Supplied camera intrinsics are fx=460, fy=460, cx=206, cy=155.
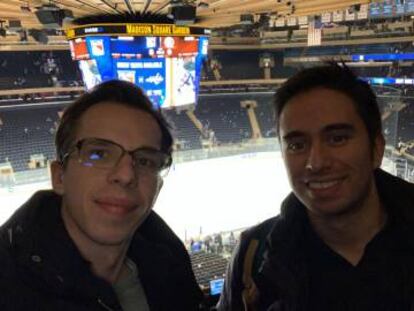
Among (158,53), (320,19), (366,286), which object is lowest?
(366,286)

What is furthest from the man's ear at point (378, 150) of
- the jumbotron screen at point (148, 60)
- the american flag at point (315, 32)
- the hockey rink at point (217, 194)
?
the hockey rink at point (217, 194)

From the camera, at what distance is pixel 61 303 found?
0.93 meters

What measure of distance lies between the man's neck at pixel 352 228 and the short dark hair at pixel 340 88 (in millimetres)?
199

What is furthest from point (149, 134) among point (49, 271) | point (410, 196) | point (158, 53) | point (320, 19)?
point (320, 19)

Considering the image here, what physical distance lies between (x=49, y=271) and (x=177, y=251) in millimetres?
495

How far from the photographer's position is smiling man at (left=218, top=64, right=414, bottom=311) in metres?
1.22

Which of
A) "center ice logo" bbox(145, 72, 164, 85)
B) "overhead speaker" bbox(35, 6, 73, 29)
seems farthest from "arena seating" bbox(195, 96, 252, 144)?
"overhead speaker" bbox(35, 6, 73, 29)

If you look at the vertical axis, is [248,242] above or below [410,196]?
below

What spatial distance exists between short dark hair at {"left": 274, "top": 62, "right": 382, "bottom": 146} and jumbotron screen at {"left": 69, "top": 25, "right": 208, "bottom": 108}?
9.24 feet

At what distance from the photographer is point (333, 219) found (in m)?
1.26

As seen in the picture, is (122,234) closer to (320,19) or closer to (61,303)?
(61,303)

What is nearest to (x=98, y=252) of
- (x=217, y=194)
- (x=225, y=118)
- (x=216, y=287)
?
(x=216, y=287)

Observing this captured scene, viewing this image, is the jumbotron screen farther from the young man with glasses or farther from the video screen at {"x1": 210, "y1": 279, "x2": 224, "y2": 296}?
the young man with glasses

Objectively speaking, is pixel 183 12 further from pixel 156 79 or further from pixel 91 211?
pixel 91 211
